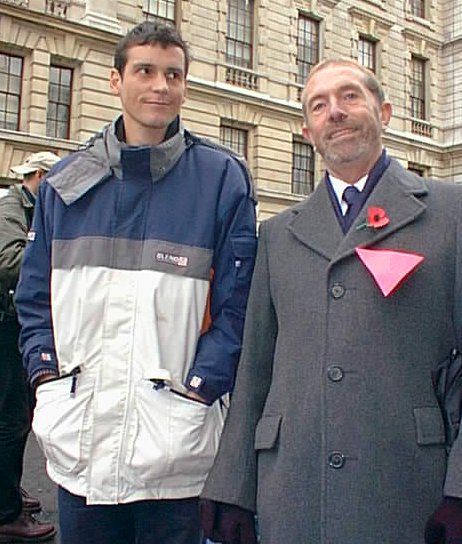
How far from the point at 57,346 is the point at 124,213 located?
515 mm

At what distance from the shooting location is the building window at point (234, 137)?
71.5 ft

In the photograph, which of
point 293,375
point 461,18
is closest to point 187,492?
point 293,375

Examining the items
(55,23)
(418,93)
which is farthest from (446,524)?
(418,93)

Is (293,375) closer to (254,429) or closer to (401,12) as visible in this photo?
(254,429)

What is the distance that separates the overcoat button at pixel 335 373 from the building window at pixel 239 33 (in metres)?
21.0

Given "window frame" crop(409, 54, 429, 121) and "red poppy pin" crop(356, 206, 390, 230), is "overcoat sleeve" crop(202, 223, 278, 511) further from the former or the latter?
"window frame" crop(409, 54, 429, 121)

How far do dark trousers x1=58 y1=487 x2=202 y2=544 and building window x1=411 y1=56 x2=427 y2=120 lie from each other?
2742 cm

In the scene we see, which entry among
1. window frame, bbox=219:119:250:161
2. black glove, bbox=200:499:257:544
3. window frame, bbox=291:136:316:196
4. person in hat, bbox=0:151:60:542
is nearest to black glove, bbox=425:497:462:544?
black glove, bbox=200:499:257:544

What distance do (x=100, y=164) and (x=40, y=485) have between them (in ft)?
11.9

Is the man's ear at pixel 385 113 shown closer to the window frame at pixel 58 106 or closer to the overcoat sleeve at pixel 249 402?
the overcoat sleeve at pixel 249 402

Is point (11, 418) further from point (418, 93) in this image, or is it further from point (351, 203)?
point (418, 93)

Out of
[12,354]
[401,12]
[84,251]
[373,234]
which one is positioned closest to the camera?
[373,234]

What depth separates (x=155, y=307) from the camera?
7.26 ft

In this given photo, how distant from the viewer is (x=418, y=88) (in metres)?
28.0
